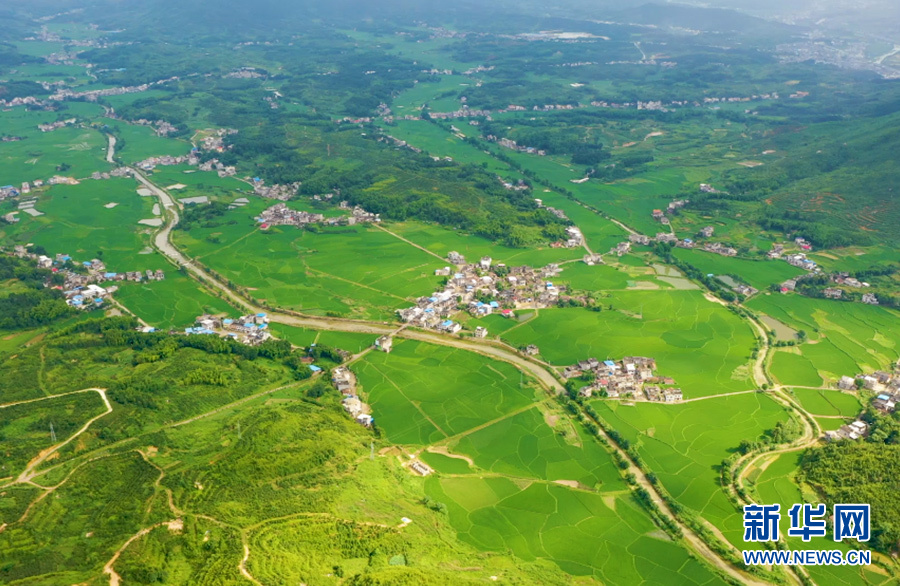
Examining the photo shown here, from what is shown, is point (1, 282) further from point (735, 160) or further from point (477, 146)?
point (735, 160)

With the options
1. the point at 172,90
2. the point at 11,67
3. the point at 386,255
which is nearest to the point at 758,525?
the point at 386,255

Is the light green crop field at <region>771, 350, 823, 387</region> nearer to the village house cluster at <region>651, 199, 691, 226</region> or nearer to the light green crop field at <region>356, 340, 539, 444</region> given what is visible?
the light green crop field at <region>356, 340, 539, 444</region>

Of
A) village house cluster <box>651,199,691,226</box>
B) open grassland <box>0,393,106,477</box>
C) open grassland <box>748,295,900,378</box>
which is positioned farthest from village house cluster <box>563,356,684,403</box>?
village house cluster <box>651,199,691,226</box>

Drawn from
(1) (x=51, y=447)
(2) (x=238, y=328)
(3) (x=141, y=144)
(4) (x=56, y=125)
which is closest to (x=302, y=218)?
(2) (x=238, y=328)

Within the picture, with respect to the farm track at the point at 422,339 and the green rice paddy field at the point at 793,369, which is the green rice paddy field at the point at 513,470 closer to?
the farm track at the point at 422,339

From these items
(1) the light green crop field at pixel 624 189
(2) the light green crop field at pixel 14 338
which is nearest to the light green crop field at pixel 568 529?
(2) the light green crop field at pixel 14 338

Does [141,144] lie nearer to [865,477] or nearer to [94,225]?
[94,225]
